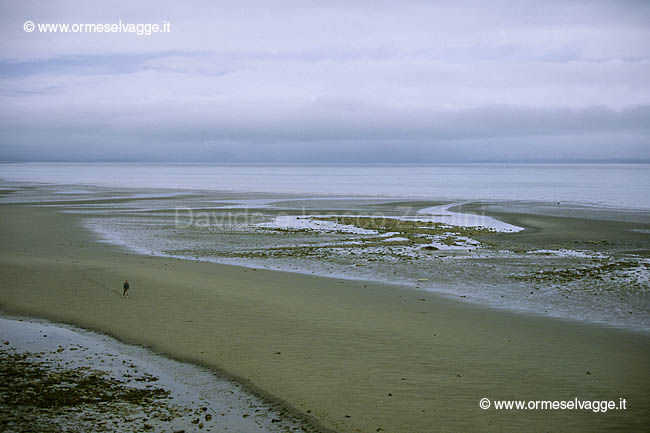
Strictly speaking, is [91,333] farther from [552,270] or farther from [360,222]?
[360,222]

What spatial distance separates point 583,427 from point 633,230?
30523 mm

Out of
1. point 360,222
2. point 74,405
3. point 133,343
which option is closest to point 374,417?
point 74,405

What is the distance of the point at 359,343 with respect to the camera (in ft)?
35.6

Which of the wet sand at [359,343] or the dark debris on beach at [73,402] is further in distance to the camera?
the wet sand at [359,343]

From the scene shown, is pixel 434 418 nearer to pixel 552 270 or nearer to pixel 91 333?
pixel 91 333

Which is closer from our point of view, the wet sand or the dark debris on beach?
the dark debris on beach

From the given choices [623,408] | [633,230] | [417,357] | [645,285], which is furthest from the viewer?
[633,230]

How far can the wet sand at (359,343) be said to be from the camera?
7.82 meters

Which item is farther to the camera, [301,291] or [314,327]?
[301,291]

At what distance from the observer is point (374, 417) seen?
24.8 feet

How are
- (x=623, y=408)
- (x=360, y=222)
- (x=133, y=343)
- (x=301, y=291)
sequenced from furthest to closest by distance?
1. (x=360, y=222)
2. (x=301, y=291)
3. (x=133, y=343)
4. (x=623, y=408)

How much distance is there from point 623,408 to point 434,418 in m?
2.94

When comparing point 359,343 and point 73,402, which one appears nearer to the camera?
point 73,402

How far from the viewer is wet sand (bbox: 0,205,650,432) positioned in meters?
7.82
